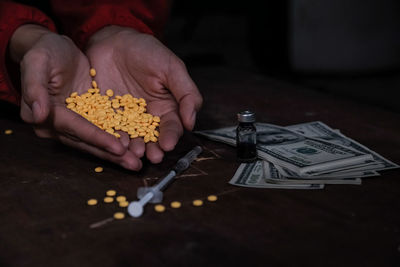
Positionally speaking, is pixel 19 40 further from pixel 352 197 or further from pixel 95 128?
pixel 352 197

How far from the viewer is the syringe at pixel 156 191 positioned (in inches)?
32.2

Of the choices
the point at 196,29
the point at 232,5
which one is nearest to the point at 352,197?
the point at 232,5

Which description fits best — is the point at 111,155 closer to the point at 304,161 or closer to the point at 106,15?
the point at 304,161

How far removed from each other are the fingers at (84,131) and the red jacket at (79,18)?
42 cm

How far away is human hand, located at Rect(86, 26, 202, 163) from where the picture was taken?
109 centimetres

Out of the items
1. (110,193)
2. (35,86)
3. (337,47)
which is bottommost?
(337,47)

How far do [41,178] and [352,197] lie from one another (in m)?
0.62

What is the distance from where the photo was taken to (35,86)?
3.37 ft

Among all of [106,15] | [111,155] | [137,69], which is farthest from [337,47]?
[111,155]

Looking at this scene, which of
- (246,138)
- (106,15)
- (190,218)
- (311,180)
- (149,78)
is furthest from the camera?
(106,15)

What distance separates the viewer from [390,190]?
918mm

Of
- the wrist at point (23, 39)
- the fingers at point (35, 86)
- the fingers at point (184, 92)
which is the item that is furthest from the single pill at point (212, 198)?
the wrist at point (23, 39)

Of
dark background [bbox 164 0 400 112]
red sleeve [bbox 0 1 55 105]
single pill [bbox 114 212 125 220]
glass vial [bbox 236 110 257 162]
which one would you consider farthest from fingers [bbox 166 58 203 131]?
dark background [bbox 164 0 400 112]

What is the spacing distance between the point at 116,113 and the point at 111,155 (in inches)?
9.9
